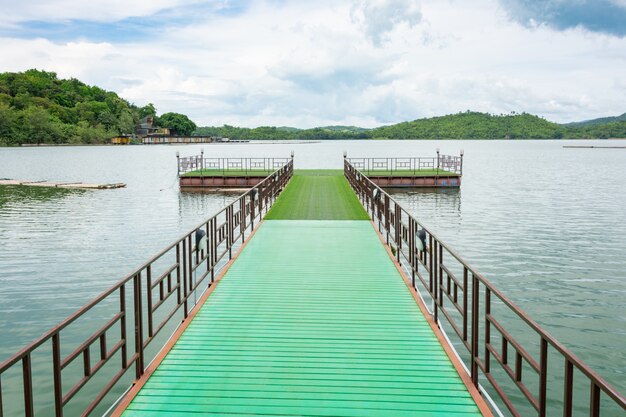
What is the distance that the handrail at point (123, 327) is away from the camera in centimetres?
320

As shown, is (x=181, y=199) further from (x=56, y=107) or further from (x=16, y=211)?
(x=56, y=107)

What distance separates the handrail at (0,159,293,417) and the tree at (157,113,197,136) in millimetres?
163963

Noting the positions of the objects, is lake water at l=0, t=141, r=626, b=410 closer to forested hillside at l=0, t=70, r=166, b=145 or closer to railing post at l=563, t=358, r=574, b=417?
railing post at l=563, t=358, r=574, b=417

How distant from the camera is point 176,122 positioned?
17362 centimetres

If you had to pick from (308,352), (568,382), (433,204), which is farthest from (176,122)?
(568,382)

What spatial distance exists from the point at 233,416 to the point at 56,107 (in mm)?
143166

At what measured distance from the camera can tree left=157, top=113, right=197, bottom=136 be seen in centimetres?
17280

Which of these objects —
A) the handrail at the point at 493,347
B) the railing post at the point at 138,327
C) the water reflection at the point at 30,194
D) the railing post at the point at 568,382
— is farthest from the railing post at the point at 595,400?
the water reflection at the point at 30,194

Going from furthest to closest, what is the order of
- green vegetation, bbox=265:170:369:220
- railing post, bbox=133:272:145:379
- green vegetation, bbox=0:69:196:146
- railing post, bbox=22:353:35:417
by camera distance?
green vegetation, bbox=0:69:196:146 → green vegetation, bbox=265:170:369:220 → railing post, bbox=133:272:145:379 → railing post, bbox=22:353:35:417

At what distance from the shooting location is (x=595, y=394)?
7.95 ft

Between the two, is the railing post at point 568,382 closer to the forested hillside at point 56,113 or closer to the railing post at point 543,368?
the railing post at point 543,368

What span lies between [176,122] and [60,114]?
45968mm

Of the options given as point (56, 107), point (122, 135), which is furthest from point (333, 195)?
point (122, 135)

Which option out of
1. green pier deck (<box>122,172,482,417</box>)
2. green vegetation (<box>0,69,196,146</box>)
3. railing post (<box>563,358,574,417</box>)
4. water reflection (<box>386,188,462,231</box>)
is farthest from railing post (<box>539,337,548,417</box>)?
green vegetation (<box>0,69,196,146</box>)
